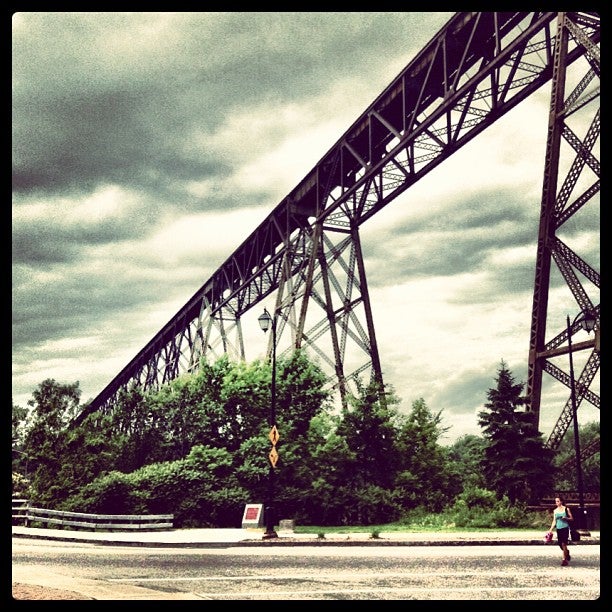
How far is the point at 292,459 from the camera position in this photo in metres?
25.4

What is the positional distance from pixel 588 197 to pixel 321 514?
15497mm

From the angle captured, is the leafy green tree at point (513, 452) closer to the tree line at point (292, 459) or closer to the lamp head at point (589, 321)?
the tree line at point (292, 459)

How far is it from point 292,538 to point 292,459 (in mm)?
6670

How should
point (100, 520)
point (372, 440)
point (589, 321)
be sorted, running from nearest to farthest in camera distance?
point (589, 321) < point (100, 520) < point (372, 440)

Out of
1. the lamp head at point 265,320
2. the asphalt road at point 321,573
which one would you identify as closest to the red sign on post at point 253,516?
the asphalt road at point 321,573

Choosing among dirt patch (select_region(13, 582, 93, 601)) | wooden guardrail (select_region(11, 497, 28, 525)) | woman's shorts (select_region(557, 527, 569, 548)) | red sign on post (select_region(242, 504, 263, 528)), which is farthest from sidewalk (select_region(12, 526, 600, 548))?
dirt patch (select_region(13, 582, 93, 601))

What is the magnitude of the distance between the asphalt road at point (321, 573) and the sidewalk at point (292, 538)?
1.81 ft

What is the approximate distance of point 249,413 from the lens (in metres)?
27.6

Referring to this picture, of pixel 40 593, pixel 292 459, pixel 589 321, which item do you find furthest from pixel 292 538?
pixel 589 321

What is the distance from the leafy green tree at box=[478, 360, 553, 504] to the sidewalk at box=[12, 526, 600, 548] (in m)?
3.64

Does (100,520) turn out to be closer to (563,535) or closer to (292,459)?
(292,459)

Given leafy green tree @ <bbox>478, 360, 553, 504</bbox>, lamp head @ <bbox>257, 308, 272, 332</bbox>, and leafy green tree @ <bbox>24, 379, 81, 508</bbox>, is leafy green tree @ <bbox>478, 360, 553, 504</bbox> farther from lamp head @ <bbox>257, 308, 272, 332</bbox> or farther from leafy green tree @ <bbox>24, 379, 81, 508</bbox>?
leafy green tree @ <bbox>24, 379, 81, 508</bbox>

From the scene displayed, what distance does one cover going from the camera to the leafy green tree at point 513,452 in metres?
24.3
